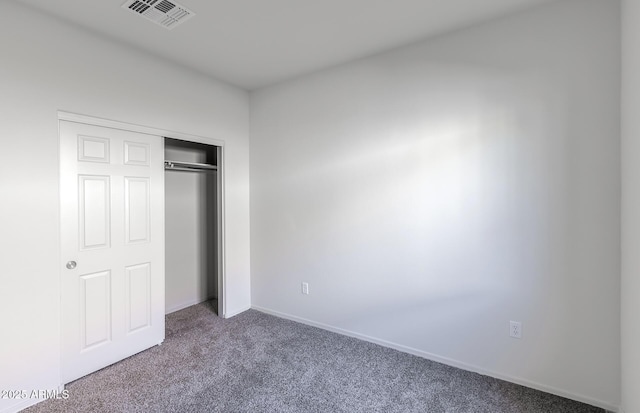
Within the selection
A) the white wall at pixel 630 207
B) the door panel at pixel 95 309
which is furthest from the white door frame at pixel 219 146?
the white wall at pixel 630 207

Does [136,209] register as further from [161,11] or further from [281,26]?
[281,26]

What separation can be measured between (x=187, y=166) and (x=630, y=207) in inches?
144

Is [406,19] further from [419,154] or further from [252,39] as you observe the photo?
[252,39]

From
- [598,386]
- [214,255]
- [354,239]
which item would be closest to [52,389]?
[214,255]

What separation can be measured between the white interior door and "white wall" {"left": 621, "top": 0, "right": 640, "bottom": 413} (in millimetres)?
3305

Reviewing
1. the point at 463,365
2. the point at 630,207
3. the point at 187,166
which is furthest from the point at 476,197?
the point at 187,166

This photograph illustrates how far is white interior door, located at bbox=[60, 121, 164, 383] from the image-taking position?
2.23 meters

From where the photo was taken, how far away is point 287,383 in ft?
7.20

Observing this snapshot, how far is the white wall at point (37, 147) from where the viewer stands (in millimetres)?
1919

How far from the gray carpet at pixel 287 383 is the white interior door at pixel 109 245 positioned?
0.23m

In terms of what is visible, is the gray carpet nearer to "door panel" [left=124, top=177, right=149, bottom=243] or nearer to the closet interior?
the closet interior

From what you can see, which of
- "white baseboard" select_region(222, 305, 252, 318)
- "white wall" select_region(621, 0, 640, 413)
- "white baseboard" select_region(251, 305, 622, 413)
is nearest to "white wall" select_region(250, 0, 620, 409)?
"white baseboard" select_region(251, 305, 622, 413)

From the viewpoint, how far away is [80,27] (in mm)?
2266

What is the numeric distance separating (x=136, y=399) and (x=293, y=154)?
2.46 metres
